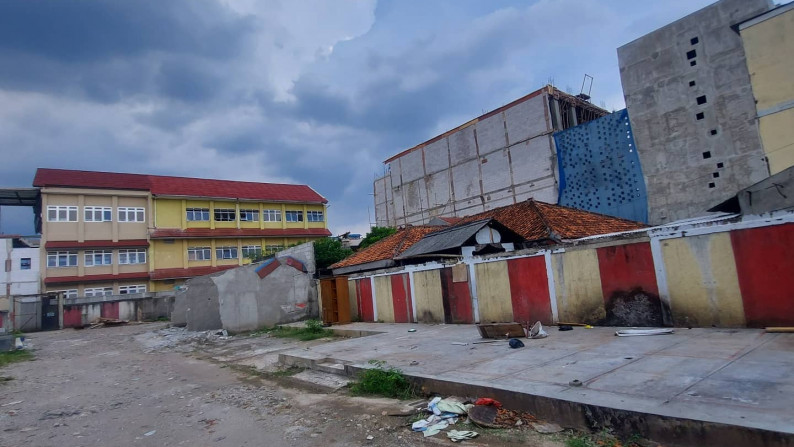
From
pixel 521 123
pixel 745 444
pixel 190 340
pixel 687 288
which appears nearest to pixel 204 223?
pixel 190 340

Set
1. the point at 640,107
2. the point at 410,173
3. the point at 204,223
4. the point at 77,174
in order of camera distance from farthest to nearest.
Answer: the point at 410,173
the point at 204,223
the point at 77,174
the point at 640,107

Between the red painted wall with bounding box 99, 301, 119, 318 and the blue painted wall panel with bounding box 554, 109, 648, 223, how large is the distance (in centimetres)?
3170

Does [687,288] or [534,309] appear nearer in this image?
[687,288]

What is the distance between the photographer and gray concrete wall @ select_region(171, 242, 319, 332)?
18.7 meters

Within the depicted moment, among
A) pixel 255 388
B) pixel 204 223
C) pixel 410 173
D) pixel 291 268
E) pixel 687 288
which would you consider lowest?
pixel 255 388

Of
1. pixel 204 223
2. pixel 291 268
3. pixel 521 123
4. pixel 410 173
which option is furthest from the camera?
pixel 410 173

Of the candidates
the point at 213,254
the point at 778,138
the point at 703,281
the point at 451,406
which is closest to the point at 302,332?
the point at 451,406

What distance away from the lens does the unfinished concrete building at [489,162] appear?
99.3 ft

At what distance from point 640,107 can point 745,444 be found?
986 inches

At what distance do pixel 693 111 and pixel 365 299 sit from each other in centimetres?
1944

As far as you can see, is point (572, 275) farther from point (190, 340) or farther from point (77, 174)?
point (77, 174)

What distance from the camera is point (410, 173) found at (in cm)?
4334

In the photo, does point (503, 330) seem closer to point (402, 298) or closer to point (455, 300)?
point (455, 300)

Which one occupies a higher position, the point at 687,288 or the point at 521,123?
the point at 521,123
